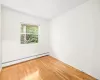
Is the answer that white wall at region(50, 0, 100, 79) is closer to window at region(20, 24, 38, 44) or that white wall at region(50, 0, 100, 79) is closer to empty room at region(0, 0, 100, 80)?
empty room at region(0, 0, 100, 80)

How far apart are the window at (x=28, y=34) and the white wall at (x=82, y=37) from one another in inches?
54.3

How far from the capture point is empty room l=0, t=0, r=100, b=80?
1.92 m

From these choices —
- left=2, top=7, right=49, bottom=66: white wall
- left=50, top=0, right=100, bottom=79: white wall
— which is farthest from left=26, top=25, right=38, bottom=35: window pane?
left=50, top=0, right=100, bottom=79: white wall

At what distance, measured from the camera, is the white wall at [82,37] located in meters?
1.81

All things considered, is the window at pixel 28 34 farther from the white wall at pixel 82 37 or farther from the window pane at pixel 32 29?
the white wall at pixel 82 37

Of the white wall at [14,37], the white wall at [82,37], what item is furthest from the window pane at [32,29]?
the white wall at [82,37]

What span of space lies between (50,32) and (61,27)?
1010 mm

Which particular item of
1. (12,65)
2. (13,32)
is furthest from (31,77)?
(13,32)

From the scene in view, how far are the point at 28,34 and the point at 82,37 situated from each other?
255cm

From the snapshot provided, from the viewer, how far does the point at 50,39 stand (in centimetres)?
391

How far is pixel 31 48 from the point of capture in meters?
3.28

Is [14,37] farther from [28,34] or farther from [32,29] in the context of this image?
[32,29]

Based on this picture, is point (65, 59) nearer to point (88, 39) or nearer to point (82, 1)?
point (88, 39)

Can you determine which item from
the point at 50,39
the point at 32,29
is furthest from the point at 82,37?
the point at 32,29
